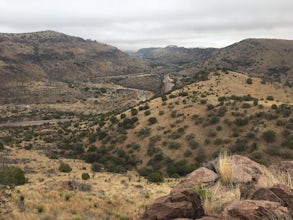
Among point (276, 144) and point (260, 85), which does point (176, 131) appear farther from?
point (260, 85)

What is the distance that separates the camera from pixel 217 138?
4312 centimetres

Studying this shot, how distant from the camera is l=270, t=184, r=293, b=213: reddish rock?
8016mm

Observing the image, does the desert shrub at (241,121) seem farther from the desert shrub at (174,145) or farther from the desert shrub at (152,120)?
the desert shrub at (152,120)

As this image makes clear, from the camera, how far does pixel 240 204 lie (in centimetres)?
775

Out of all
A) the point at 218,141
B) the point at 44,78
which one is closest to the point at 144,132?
the point at 218,141

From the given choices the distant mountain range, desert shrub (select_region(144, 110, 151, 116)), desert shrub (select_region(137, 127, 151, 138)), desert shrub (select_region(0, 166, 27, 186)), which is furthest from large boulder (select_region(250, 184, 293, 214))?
the distant mountain range

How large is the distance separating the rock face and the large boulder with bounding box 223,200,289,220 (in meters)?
1.08

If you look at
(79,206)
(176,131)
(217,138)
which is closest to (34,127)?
(176,131)

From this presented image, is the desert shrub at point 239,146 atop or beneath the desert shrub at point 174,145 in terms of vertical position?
atop

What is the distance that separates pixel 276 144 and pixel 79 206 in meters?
30.1

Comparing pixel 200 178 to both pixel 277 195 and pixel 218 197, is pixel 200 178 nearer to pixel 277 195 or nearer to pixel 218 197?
pixel 218 197

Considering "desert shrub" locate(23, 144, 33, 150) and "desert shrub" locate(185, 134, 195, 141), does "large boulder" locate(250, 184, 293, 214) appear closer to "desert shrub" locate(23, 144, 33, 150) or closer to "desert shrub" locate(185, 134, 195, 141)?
"desert shrub" locate(185, 134, 195, 141)

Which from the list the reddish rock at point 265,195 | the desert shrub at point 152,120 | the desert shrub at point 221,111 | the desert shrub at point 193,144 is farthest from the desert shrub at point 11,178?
the desert shrub at point 221,111

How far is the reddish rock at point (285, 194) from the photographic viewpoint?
316 inches
